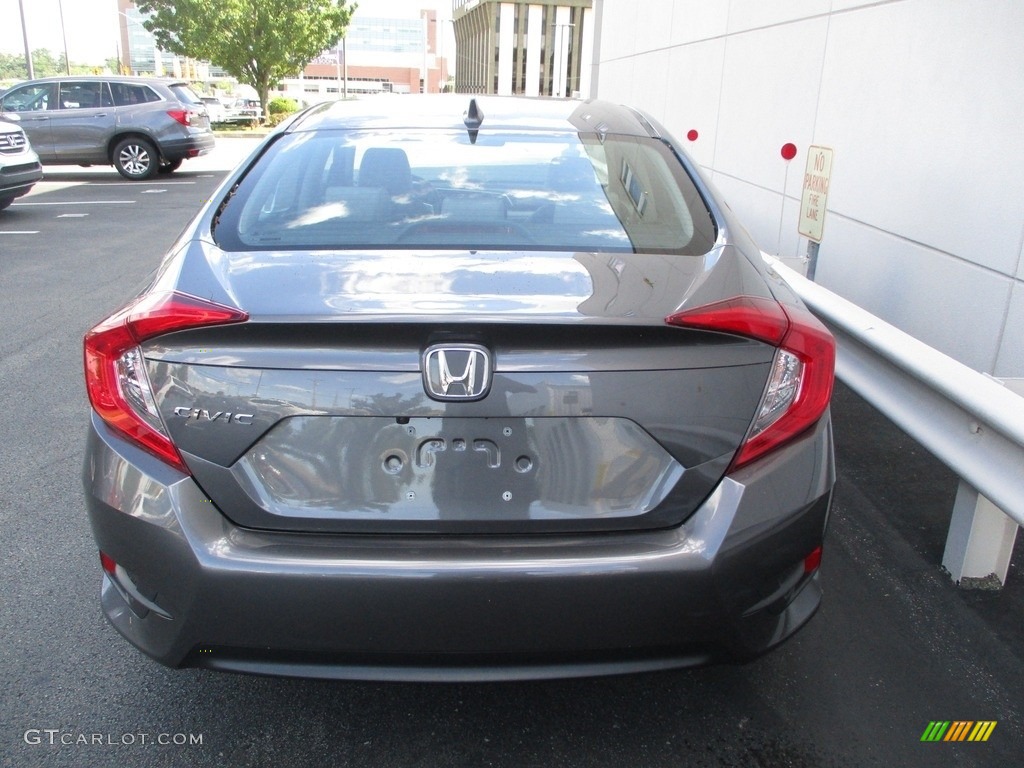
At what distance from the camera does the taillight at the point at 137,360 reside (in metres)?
2.13

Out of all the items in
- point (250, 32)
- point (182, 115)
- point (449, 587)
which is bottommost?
point (449, 587)

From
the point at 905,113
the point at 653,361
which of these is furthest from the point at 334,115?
the point at 905,113

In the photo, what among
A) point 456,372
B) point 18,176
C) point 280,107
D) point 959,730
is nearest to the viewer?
point 456,372

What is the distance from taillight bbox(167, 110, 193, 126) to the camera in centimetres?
1825

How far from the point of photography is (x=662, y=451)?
2127 millimetres

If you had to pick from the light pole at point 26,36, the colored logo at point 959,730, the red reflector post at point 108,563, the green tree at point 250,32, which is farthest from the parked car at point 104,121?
the green tree at point 250,32

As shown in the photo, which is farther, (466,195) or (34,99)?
(34,99)

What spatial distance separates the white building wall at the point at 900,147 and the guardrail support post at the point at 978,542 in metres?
1.37

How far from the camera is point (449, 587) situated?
206 centimetres

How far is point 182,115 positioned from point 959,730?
1859cm

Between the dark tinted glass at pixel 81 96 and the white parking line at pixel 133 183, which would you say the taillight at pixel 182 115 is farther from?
the white parking line at pixel 133 183

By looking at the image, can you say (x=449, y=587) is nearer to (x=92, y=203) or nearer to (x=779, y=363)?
(x=779, y=363)

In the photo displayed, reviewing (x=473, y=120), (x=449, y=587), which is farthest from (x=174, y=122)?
(x=449, y=587)

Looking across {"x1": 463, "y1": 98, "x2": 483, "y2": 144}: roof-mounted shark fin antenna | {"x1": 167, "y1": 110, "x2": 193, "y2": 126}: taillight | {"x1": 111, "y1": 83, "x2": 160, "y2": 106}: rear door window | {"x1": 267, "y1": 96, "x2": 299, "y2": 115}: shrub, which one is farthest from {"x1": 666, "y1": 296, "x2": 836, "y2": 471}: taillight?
{"x1": 267, "y1": 96, "x2": 299, "y2": 115}: shrub
